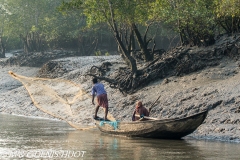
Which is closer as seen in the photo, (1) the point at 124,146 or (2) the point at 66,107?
(1) the point at 124,146

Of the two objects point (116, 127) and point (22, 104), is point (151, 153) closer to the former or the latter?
point (116, 127)

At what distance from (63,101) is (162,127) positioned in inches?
360

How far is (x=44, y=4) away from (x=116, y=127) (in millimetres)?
39673

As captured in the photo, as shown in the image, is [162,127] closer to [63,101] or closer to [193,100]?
[193,100]

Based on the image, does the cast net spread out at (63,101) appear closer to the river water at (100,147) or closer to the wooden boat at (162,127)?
the river water at (100,147)

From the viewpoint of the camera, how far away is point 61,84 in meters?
33.1

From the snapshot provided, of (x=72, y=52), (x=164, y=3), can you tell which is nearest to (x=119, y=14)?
(x=164, y=3)

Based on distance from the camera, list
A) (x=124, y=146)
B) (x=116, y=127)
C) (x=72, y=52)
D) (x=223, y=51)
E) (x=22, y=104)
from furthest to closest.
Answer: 1. (x=72, y=52)
2. (x=22, y=104)
3. (x=223, y=51)
4. (x=116, y=127)
5. (x=124, y=146)

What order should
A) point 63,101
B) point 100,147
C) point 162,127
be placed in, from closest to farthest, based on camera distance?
point 100,147 → point 162,127 → point 63,101

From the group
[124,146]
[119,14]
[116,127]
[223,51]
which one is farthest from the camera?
[119,14]

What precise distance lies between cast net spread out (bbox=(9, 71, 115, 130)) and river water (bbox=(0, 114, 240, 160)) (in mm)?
3493

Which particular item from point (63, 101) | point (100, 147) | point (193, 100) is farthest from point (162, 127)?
point (63, 101)

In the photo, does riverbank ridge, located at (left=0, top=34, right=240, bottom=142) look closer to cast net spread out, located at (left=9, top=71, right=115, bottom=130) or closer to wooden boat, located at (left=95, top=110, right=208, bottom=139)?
cast net spread out, located at (left=9, top=71, right=115, bottom=130)

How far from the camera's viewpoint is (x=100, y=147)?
1555 cm
